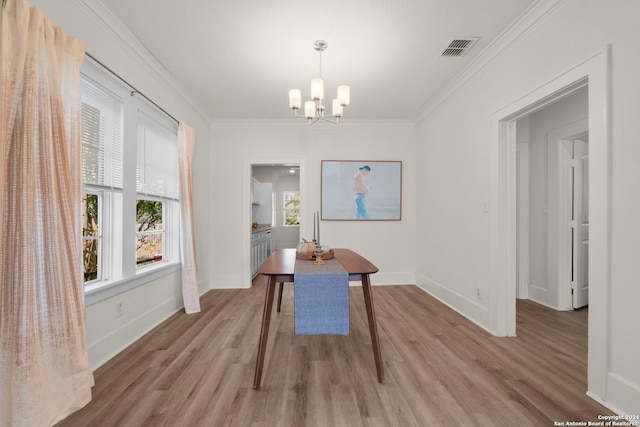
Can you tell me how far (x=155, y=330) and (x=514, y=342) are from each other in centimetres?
328

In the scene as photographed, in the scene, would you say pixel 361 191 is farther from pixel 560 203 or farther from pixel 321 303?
pixel 321 303

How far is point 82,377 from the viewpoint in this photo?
1686mm

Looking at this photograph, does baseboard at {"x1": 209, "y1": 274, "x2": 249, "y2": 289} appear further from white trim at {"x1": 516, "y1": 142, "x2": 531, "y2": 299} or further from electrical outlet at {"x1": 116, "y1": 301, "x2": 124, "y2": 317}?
white trim at {"x1": 516, "y1": 142, "x2": 531, "y2": 299}

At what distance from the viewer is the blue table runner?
1824 mm

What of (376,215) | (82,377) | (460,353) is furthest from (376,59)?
(82,377)

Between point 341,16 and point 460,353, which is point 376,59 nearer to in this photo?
point 341,16

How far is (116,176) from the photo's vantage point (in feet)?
7.70

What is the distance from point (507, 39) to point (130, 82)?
10.6 ft

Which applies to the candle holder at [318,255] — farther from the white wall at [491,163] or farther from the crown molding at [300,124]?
the crown molding at [300,124]

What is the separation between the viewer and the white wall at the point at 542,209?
11.0ft

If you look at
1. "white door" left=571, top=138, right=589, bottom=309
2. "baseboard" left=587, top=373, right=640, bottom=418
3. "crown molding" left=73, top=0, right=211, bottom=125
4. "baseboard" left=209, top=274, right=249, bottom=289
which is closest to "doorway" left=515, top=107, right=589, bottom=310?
"white door" left=571, top=138, right=589, bottom=309

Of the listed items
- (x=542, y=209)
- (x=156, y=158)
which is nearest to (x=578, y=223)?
(x=542, y=209)

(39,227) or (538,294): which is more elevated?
(39,227)

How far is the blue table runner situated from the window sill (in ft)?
4.85
